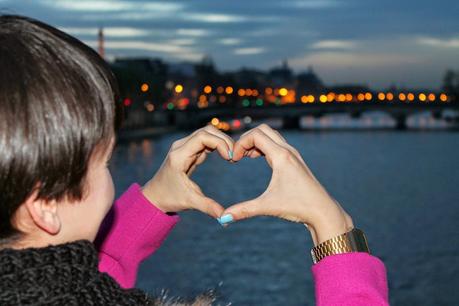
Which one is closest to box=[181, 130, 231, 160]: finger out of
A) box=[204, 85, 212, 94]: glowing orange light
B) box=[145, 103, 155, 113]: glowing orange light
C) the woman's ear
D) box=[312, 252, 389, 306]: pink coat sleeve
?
box=[312, 252, 389, 306]: pink coat sleeve

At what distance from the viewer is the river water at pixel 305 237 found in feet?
55.5

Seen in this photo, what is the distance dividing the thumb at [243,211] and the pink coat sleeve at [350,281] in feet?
0.29

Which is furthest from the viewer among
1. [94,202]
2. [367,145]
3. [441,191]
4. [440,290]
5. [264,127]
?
[367,145]

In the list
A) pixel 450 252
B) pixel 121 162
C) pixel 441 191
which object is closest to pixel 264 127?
pixel 450 252

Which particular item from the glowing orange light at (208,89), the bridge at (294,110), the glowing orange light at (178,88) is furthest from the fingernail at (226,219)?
the glowing orange light at (208,89)

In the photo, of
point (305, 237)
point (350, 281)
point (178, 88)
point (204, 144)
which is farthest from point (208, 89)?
point (350, 281)

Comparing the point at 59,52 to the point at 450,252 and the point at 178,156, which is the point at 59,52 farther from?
the point at 450,252

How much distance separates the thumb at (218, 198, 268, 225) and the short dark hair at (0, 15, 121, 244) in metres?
0.20

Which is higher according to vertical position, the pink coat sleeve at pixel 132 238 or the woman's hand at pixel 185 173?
the woman's hand at pixel 185 173

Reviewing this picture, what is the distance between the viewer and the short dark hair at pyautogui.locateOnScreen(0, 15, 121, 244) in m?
0.72

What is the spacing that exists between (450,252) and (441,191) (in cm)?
1147

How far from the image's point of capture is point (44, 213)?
791 millimetres

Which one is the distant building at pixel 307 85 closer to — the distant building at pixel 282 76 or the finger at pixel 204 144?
the distant building at pixel 282 76

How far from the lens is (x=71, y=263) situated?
0.76 metres
